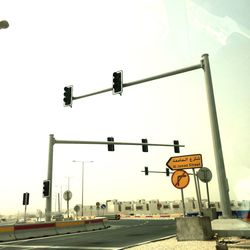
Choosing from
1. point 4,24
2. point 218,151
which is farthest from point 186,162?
point 4,24

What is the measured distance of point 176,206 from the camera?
4459 inches

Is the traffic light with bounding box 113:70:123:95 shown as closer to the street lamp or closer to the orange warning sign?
the orange warning sign

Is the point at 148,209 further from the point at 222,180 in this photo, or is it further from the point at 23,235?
the point at 222,180

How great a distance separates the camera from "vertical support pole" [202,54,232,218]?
1092cm

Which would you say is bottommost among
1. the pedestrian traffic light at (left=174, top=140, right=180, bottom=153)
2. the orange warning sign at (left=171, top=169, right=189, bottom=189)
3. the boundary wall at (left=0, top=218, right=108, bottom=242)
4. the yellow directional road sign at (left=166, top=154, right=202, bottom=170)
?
the boundary wall at (left=0, top=218, right=108, bottom=242)

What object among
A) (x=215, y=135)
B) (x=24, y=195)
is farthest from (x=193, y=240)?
(x=24, y=195)

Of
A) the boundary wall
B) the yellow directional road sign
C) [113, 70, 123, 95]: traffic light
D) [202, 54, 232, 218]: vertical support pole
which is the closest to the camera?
[202, 54, 232, 218]: vertical support pole

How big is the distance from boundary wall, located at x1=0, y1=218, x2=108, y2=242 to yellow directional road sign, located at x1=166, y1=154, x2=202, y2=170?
1134 cm

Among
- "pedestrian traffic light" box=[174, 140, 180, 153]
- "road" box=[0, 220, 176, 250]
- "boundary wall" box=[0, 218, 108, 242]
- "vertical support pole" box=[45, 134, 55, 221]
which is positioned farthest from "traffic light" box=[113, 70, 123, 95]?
"boundary wall" box=[0, 218, 108, 242]

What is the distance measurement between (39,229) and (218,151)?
534 inches

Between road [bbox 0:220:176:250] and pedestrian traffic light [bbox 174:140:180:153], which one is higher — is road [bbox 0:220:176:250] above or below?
below

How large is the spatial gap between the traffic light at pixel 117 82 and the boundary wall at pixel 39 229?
424 inches

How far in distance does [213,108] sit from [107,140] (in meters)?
8.98

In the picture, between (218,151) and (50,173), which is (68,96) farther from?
(50,173)
